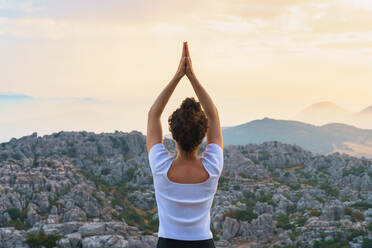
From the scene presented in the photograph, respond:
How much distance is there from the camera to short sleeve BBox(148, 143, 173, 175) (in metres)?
4.06

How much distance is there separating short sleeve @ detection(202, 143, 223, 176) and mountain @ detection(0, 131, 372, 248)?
26794 mm

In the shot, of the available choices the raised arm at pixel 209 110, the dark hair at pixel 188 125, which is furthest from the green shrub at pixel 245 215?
the dark hair at pixel 188 125

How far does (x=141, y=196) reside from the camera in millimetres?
58406

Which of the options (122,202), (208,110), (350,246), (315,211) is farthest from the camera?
(122,202)

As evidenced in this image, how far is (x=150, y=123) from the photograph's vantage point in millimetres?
4418

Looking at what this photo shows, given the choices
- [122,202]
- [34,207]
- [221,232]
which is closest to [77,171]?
[122,202]

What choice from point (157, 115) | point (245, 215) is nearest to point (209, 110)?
point (157, 115)

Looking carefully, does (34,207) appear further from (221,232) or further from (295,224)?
(295,224)

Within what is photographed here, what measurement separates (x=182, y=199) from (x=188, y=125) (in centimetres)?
72

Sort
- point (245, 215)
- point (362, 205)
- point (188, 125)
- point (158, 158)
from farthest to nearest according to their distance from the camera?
1. point (362, 205)
2. point (245, 215)
3. point (158, 158)
4. point (188, 125)

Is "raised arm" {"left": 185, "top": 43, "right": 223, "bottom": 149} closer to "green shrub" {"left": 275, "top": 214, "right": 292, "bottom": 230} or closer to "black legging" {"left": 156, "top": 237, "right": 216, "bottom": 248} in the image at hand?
"black legging" {"left": 156, "top": 237, "right": 216, "bottom": 248}

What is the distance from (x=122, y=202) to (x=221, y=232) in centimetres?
1641

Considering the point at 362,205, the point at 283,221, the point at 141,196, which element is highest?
the point at 141,196

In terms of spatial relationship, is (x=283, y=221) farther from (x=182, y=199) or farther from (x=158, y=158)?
(x=158, y=158)
